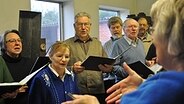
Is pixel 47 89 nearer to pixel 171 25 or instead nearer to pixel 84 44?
pixel 84 44

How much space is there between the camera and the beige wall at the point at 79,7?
13.9ft

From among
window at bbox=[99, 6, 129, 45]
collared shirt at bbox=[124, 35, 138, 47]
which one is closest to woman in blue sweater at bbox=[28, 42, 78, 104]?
collared shirt at bbox=[124, 35, 138, 47]

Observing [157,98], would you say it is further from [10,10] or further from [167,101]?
[10,10]

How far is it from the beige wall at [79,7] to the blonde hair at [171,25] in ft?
11.4

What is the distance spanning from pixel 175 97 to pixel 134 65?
240cm

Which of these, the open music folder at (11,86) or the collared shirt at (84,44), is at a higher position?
the collared shirt at (84,44)

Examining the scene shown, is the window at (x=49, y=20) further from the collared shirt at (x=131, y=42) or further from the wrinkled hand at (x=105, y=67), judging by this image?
the wrinkled hand at (x=105, y=67)

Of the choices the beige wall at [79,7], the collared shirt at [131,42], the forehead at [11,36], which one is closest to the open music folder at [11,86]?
the forehead at [11,36]

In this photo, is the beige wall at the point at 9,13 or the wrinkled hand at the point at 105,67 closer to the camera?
the wrinkled hand at the point at 105,67

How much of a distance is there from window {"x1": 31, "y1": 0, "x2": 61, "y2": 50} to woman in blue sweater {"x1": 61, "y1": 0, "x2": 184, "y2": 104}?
4231 millimetres

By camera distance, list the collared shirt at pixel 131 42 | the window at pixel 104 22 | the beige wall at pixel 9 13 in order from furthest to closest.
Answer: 1. the window at pixel 104 22
2. the beige wall at pixel 9 13
3. the collared shirt at pixel 131 42

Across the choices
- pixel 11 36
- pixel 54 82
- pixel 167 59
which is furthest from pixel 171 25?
pixel 11 36

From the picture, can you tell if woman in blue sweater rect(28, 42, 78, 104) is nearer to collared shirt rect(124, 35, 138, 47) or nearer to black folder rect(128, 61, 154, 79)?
Answer: black folder rect(128, 61, 154, 79)

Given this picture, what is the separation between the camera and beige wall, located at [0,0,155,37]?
424 centimetres
